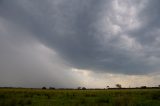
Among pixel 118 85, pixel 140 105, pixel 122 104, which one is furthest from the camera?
pixel 118 85

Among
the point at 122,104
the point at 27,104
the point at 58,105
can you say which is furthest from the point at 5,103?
the point at 122,104

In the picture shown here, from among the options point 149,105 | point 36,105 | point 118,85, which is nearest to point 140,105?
point 149,105

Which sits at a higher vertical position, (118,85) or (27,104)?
(118,85)

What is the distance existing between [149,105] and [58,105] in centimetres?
1047

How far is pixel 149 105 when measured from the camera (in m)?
30.5

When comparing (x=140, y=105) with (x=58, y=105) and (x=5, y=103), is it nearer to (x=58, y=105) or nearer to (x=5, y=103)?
(x=58, y=105)

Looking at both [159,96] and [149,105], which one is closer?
[149,105]

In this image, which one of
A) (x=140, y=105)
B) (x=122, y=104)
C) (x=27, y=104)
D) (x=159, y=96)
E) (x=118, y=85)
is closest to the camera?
(x=122, y=104)

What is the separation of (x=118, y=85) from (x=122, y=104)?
141 metres

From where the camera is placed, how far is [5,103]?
28891 millimetres

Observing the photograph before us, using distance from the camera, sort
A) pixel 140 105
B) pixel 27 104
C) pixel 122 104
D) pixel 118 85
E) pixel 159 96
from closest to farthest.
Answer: pixel 122 104
pixel 140 105
pixel 27 104
pixel 159 96
pixel 118 85

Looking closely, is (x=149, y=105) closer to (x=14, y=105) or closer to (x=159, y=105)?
(x=159, y=105)

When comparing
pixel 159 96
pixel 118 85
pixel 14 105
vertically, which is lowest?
pixel 14 105

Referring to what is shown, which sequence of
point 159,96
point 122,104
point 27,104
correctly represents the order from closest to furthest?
point 122,104 → point 27,104 → point 159,96
